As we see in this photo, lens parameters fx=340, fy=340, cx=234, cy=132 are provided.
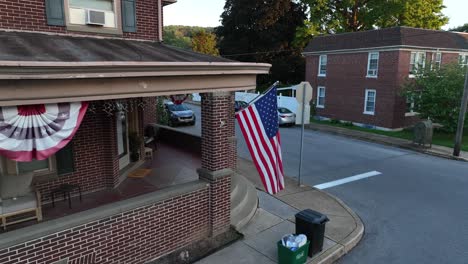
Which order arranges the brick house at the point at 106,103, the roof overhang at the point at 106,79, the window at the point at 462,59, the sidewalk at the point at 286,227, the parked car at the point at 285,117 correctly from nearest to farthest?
the roof overhang at the point at 106,79
the brick house at the point at 106,103
the sidewalk at the point at 286,227
the window at the point at 462,59
the parked car at the point at 285,117

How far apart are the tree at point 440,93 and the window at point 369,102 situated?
112 inches

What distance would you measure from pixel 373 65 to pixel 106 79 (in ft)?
72.1

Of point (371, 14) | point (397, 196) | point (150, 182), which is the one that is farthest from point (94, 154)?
point (371, 14)

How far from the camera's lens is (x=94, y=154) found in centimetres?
848

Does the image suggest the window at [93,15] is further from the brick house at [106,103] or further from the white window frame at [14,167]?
the white window frame at [14,167]

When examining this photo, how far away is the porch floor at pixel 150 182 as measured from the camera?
295 inches

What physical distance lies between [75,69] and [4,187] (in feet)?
10.7

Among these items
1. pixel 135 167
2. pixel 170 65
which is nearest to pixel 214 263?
pixel 170 65

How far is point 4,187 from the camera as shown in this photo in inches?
257

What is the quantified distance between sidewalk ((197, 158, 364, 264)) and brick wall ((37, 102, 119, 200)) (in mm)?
3618

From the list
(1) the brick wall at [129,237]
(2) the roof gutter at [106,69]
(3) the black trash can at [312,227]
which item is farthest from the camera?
(3) the black trash can at [312,227]

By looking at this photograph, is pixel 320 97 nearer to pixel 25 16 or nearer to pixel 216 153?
pixel 216 153

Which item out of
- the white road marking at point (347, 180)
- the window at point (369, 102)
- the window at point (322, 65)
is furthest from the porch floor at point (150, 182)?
the window at point (322, 65)

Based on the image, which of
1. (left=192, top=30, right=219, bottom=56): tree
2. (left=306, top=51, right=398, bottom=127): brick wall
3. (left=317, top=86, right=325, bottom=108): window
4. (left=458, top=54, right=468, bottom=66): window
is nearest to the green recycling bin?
(left=306, top=51, right=398, bottom=127): brick wall
